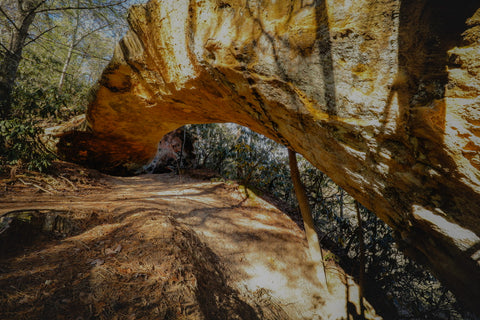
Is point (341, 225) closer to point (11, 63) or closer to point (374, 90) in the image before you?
point (374, 90)

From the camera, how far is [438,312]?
383 centimetres

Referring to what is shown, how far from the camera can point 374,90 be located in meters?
1.44

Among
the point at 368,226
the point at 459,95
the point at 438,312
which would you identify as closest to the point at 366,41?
the point at 459,95

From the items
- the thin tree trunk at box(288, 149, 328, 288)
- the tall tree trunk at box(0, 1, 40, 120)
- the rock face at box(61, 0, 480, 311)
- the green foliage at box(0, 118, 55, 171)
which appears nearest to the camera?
the rock face at box(61, 0, 480, 311)

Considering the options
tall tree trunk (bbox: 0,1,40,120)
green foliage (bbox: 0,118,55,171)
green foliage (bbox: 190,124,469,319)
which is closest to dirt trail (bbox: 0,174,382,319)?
green foliage (bbox: 0,118,55,171)

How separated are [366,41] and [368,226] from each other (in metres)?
4.91

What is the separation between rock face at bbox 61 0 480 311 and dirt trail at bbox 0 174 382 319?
176 centimetres

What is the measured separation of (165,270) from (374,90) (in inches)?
91.4

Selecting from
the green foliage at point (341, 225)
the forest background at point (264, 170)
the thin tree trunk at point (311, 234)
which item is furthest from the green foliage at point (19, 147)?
the thin tree trunk at point (311, 234)

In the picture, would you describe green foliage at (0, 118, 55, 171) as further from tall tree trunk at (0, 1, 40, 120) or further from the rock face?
the rock face

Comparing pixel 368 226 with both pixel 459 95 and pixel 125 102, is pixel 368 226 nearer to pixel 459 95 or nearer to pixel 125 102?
pixel 459 95

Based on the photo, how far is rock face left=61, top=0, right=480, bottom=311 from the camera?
1.14 m

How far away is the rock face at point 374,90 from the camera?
44.8 inches

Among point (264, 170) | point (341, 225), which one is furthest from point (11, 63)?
point (341, 225)
